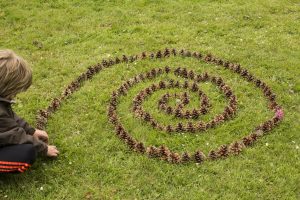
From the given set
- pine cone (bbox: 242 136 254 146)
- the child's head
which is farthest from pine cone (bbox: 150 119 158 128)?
the child's head

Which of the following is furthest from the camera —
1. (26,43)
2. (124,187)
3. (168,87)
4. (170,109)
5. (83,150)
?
(26,43)

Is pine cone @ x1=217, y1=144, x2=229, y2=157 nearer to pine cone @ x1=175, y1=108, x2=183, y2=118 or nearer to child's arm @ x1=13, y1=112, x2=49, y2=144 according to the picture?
pine cone @ x1=175, y1=108, x2=183, y2=118

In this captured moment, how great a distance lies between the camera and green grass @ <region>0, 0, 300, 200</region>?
24.8 ft

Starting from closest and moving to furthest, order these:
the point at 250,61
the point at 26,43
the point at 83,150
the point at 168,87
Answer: the point at 83,150 < the point at 168,87 < the point at 250,61 < the point at 26,43

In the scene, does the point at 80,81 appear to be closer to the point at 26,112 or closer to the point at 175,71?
the point at 26,112

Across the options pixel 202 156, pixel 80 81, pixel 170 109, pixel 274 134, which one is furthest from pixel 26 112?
pixel 274 134

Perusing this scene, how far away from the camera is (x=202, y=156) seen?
7.94 metres

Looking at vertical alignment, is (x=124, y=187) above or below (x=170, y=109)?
below

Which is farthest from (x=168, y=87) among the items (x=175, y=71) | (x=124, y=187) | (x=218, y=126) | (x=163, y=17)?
(x=163, y=17)

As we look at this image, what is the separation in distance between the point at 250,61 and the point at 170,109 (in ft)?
10.1

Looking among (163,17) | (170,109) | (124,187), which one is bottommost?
(124,187)

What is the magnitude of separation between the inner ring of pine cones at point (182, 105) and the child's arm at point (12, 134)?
1.48m

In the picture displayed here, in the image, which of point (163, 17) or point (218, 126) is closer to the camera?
point (218, 126)

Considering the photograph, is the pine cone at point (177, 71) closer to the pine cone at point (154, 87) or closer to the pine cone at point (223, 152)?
the pine cone at point (154, 87)
